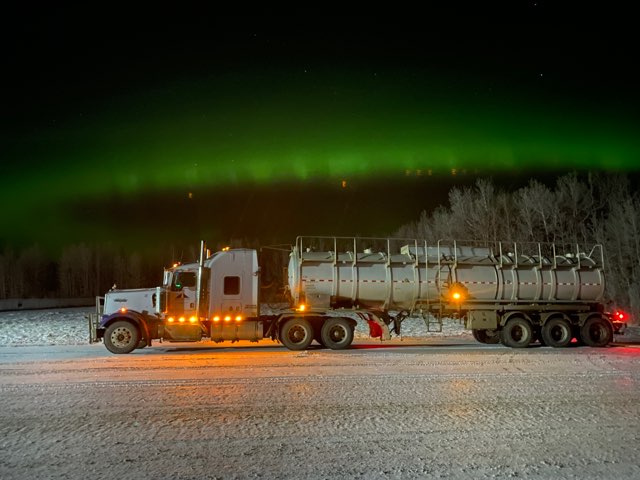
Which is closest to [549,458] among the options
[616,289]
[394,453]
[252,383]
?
[394,453]

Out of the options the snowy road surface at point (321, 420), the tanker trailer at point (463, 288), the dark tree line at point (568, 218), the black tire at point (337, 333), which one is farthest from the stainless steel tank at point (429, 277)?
the dark tree line at point (568, 218)

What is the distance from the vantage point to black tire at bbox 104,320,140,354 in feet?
57.7

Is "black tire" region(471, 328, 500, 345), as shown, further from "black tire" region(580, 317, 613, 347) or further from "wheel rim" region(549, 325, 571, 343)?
"black tire" region(580, 317, 613, 347)

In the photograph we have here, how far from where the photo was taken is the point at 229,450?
6488 mm

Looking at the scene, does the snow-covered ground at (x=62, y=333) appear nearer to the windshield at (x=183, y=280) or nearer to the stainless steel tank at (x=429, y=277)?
the stainless steel tank at (x=429, y=277)

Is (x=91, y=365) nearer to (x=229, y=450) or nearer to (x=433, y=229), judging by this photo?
(x=229, y=450)

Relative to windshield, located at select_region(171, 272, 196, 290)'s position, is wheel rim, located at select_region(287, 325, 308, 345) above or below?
below

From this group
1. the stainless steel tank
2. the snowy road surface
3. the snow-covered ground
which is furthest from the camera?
the snow-covered ground

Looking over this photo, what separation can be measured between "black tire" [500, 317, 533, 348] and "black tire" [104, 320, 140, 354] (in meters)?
12.6

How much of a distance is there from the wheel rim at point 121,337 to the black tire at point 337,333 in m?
6.30

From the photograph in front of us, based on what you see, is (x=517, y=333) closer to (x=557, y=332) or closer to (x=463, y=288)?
(x=557, y=332)

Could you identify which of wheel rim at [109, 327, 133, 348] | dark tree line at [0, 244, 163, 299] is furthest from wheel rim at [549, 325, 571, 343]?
dark tree line at [0, 244, 163, 299]

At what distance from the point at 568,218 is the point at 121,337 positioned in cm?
4027

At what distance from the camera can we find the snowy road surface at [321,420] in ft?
19.6
